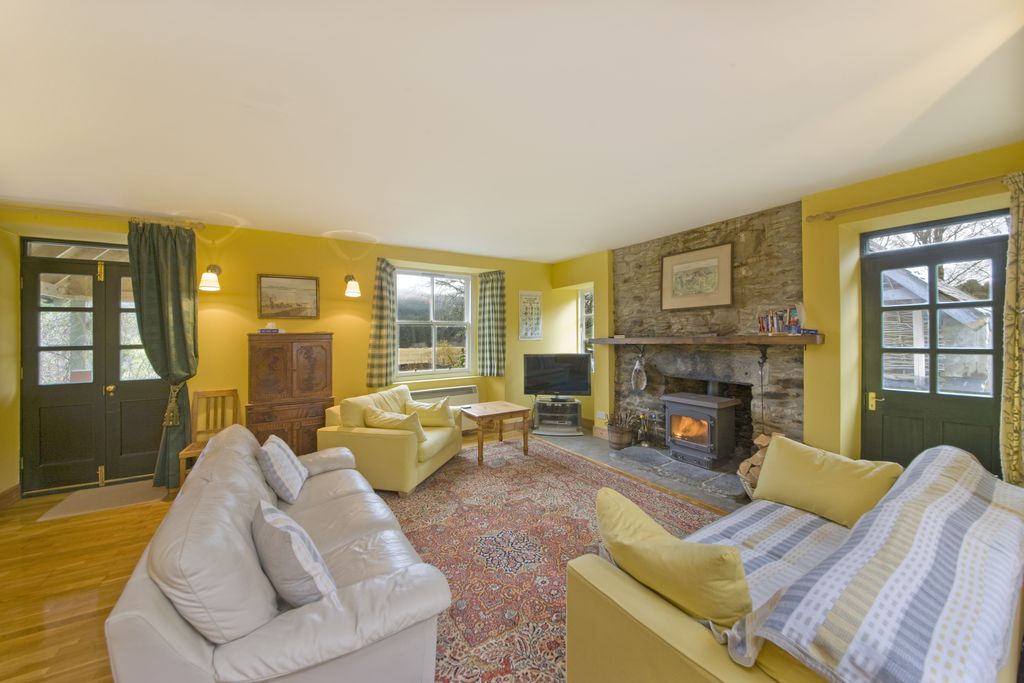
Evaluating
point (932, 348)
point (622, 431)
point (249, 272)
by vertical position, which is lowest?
point (622, 431)

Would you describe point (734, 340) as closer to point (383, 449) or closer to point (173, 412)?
point (383, 449)

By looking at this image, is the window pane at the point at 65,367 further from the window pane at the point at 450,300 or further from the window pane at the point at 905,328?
the window pane at the point at 905,328

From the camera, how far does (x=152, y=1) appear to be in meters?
1.26

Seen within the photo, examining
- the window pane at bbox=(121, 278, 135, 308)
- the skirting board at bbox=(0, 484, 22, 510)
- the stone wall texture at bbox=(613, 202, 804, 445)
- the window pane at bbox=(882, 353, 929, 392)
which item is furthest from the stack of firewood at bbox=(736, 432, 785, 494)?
the skirting board at bbox=(0, 484, 22, 510)

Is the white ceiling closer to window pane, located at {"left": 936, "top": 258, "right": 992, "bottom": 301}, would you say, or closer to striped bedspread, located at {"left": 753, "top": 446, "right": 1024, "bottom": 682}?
window pane, located at {"left": 936, "top": 258, "right": 992, "bottom": 301}

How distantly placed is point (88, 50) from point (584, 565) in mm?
2690

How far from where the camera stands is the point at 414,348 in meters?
5.11

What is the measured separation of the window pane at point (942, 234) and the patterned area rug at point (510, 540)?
8.23 ft

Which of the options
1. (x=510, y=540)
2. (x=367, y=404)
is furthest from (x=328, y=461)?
(x=510, y=540)

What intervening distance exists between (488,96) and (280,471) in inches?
93.9

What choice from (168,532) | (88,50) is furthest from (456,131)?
(168,532)

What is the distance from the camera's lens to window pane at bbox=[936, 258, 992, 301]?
2.54m

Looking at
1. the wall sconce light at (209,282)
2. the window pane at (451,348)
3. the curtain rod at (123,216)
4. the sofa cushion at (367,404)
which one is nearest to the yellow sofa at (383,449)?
the sofa cushion at (367,404)

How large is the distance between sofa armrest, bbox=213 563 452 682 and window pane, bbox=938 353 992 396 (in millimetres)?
3647
